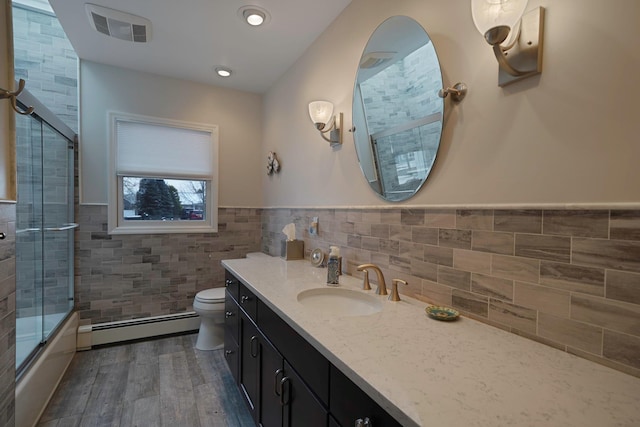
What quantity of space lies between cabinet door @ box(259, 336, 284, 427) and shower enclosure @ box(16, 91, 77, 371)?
1.41 meters

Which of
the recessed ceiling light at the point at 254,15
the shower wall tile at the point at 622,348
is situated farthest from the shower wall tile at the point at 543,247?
the recessed ceiling light at the point at 254,15

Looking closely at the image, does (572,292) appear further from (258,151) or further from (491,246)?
(258,151)

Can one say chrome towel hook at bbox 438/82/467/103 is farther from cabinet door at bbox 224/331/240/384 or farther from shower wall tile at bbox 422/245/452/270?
cabinet door at bbox 224/331/240/384

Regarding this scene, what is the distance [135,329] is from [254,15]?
283cm

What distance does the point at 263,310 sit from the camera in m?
1.44

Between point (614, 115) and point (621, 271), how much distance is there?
0.40 meters

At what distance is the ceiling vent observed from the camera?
6.40 feet

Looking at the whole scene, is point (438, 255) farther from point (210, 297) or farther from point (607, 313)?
point (210, 297)

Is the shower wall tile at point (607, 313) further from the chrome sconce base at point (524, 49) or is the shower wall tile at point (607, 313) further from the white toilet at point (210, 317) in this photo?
the white toilet at point (210, 317)

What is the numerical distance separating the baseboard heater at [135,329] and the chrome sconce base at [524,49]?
3143 mm

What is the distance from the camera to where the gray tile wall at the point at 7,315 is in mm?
1287

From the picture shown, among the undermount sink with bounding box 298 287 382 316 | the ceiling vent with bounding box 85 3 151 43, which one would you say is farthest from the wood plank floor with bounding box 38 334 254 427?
the ceiling vent with bounding box 85 3 151 43

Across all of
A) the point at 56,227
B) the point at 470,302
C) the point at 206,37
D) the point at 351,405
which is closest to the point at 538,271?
the point at 470,302

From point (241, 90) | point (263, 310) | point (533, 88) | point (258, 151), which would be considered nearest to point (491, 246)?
point (533, 88)
